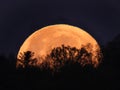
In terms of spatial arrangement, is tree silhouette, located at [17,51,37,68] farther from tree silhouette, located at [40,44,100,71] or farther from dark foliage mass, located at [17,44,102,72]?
tree silhouette, located at [40,44,100,71]

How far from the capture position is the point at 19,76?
47.2 metres

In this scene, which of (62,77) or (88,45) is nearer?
(62,77)

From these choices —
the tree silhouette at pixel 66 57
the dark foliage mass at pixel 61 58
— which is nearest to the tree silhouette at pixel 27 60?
the dark foliage mass at pixel 61 58

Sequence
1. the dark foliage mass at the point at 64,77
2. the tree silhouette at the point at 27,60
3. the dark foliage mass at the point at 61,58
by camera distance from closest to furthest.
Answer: the dark foliage mass at the point at 64,77, the dark foliage mass at the point at 61,58, the tree silhouette at the point at 27,60

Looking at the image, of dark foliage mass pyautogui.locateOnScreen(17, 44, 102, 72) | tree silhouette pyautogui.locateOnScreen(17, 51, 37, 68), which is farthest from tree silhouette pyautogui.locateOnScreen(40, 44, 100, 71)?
tree silhouette pyautogui.locateOnScreen(17, 51, 37, 68)

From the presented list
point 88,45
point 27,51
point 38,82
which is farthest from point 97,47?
point 38,82

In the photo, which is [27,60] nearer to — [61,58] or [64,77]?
[61,58]

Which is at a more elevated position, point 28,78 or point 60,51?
point 60,51

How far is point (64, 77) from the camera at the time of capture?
4647 centimetres

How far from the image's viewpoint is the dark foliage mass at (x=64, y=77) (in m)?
45.2

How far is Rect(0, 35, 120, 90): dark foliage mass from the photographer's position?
1778 inches

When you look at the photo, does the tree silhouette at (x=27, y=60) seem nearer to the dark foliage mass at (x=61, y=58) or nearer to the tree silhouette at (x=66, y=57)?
the dark foliage mass at (x=61, y=58)
